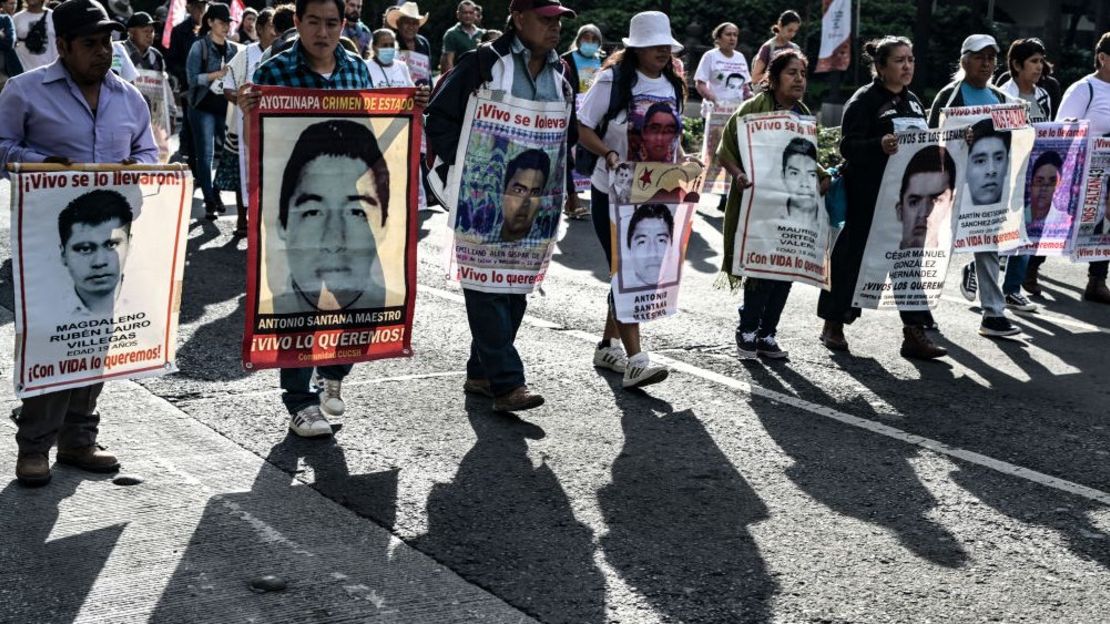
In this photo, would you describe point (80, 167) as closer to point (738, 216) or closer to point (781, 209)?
point (738, 216)

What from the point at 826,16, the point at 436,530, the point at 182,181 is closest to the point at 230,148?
the point at 182,181

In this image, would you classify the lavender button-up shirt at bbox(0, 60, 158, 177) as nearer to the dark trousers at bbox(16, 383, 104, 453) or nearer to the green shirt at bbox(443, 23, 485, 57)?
the dark trousers at bbox(16, 383, 104, 453)

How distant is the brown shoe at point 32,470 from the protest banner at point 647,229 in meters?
2.92

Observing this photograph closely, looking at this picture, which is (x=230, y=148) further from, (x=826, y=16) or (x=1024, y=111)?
(x=826, y=16)

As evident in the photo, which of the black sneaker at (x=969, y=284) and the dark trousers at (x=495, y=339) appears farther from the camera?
the black sneaker at (x=969, y=284)

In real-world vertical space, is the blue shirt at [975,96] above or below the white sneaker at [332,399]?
above

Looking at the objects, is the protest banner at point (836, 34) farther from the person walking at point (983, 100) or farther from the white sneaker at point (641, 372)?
the white sneaker at point (641, 372)

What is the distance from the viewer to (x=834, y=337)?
858 cm

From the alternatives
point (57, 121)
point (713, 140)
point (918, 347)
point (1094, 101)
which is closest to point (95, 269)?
point (57, 121)

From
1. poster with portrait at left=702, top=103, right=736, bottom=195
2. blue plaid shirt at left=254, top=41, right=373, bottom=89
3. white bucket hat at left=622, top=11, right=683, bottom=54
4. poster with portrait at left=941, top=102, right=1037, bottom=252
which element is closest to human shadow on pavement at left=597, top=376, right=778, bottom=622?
white bucket hat at left=622, top=11, right=683, bottom=54

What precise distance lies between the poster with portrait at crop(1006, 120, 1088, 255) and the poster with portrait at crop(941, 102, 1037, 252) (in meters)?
0.48

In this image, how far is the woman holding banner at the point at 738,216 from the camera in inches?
320

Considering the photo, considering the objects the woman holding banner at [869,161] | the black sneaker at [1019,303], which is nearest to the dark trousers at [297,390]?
the woman holding banner at [869,161]

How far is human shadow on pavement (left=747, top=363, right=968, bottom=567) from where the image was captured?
5.30 metres
